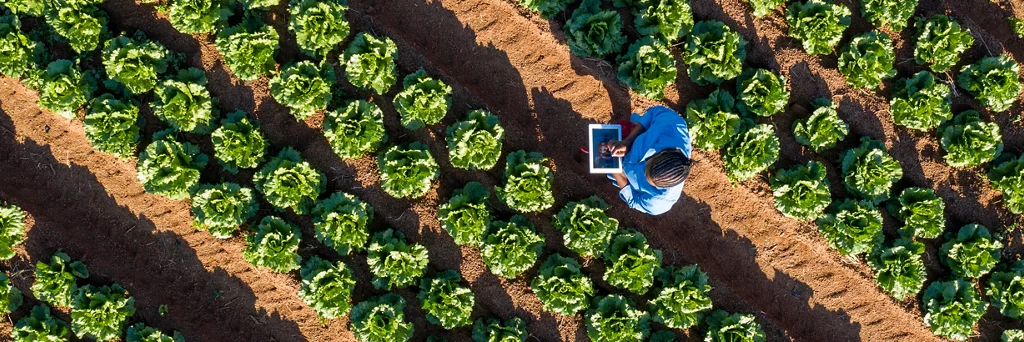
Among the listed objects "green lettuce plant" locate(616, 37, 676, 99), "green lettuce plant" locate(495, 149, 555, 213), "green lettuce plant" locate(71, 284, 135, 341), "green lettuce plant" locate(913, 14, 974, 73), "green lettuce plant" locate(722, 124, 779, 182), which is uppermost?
"green lettuce plant" locate(913, 14, 974, 73)

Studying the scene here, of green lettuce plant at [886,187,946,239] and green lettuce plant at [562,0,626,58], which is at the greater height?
green lettuce plant at [562,0,626,58]

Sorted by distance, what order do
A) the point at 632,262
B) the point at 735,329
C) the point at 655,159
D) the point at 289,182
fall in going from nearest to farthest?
the point at 655,159 → the point at 289,182 → the point at 632,262 → the point at 735,329

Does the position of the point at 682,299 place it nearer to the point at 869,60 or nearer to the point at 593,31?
the point at 593,31

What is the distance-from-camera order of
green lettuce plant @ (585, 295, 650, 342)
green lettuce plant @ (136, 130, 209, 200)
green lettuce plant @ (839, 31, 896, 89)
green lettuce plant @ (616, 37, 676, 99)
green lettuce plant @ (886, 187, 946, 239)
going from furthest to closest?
green lettuce plant @ (839, 31, 896, 89), green lettuce plant @ (886, 187, 946, 239), green lettuce plant @ (616, 37, 676, 99), green lettuce plant @ (585, 295, 650, 342), green lettuce plant @ (136, 130, 209, 200)

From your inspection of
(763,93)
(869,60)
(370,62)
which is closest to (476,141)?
(370,62)

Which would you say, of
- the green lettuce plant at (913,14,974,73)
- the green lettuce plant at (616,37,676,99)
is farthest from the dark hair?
the green lettuce plant at (913,14,974,73)

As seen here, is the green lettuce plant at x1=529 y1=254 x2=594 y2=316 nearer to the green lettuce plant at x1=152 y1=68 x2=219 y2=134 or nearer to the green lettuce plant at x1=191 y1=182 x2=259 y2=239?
the green lettuce plant at x1=191 y1=182 x2=259 y2=239
